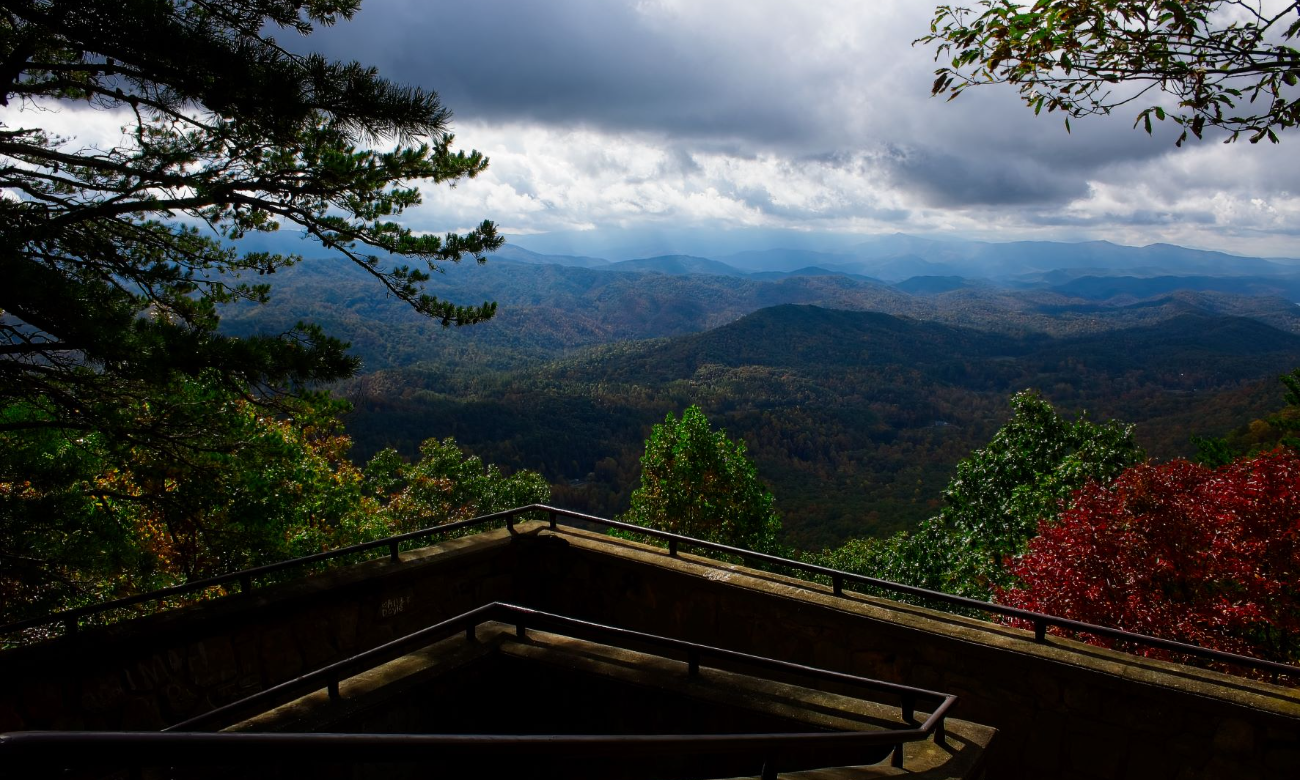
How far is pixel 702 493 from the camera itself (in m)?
17.0

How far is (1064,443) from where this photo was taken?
585 inches

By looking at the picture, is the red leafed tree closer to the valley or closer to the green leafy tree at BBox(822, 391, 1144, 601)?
the green leafy tree at BBox(822, 391, 1144, 601)

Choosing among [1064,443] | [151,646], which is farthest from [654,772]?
[1064,443]

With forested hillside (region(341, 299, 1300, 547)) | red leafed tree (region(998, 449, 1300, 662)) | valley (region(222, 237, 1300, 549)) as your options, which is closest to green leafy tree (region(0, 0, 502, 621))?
valley (region(222, 237, 1300, 549))

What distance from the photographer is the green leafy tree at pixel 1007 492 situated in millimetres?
13078

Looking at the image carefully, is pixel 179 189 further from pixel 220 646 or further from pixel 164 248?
pixel 220 646

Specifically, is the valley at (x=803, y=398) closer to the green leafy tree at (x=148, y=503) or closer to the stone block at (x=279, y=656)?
the green leafy tree at (x=148, y=503)

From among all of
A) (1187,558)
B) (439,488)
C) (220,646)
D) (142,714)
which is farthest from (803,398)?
(142,714)

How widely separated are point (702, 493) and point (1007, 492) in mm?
6630

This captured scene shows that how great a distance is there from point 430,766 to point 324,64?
5.37 metres

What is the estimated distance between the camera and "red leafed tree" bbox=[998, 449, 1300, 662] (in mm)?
6934

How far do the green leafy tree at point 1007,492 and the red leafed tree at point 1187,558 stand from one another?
2933 millimetres

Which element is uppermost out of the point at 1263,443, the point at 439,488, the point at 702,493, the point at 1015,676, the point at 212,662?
Result: the point at 212,662

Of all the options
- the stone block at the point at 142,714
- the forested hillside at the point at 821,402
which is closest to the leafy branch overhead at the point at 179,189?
the stone block at the point at 142,714
